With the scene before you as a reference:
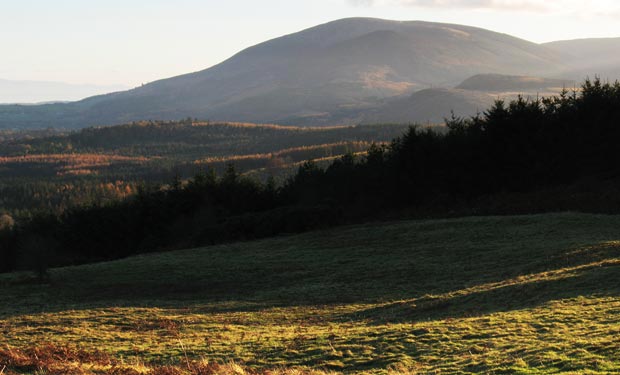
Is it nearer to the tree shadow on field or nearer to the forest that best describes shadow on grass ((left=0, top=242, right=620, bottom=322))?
the tree shadow on field

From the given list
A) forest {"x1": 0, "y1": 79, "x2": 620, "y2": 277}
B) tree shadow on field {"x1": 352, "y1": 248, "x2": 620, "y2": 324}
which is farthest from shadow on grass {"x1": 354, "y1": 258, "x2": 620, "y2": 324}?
forest {"x1": 0, "y1": 79, "x2": 620, "y2": 277}

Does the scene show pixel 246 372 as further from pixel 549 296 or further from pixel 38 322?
pixel 38 322

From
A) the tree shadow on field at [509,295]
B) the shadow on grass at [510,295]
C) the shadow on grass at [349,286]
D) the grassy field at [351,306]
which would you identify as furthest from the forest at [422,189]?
the shadow on grass at [510,295]

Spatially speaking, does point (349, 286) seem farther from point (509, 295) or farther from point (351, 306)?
point (509, 295)

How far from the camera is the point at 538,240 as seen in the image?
38.8 meters

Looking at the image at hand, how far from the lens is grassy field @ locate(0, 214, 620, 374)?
1775 cm

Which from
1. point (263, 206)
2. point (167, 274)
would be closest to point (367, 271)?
point (167, 274)

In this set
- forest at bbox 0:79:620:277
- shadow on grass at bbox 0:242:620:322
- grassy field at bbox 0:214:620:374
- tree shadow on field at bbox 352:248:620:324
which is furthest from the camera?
forest at bbox 0:79:620:277

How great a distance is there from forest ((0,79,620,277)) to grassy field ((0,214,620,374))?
962 centimetres

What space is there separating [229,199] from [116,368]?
61.5 metres

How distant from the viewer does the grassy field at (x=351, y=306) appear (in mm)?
17750

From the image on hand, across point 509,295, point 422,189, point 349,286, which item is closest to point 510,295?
point 509,295

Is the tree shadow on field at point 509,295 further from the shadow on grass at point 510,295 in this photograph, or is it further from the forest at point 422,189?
the forest at point 422,189

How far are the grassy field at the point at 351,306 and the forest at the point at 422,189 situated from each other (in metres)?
9.62
